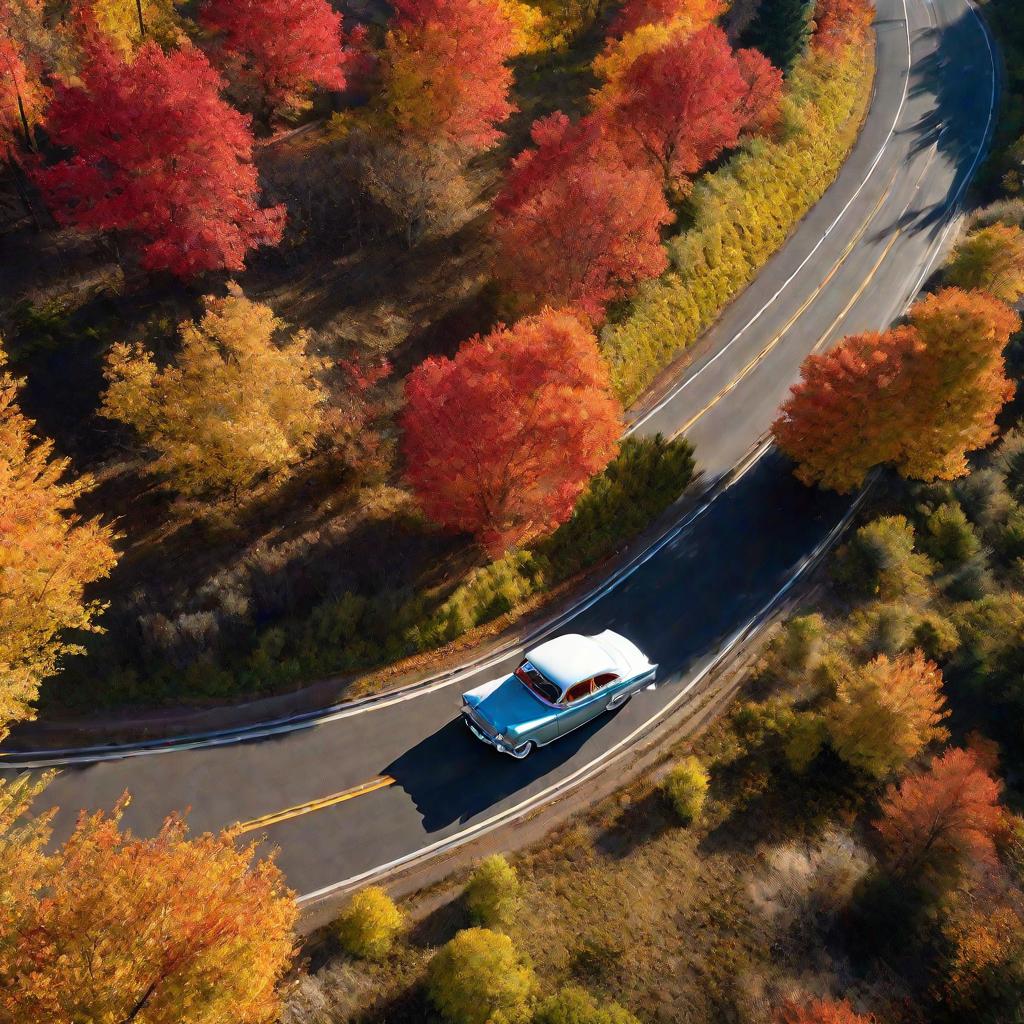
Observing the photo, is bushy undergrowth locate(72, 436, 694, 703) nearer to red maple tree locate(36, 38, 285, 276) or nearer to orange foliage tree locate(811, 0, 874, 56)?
red maple tree locate(36, 38, 285, 276)

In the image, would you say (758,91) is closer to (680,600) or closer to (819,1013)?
(680,600)

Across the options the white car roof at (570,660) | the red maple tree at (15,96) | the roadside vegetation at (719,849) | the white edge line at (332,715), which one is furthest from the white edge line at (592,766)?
the red maple tree at (15,96)

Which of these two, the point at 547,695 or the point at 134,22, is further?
the point at 134,22

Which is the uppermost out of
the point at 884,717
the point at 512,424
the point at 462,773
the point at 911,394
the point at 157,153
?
the point at 157,153

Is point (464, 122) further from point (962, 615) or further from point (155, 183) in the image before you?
point (962, 615)

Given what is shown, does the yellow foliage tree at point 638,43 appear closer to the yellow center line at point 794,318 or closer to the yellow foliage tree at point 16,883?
the yellow center line at point 794,318

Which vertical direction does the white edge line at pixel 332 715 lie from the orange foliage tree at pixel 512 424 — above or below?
below

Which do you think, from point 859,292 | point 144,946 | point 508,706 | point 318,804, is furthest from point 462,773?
point 859,292
